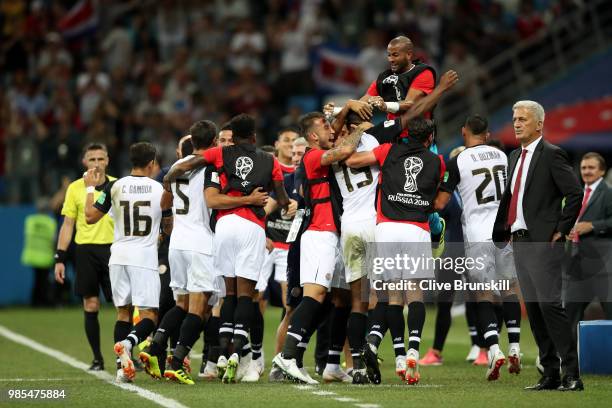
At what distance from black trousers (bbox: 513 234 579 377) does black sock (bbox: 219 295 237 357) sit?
2.73 meters

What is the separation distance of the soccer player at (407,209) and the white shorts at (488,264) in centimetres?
147

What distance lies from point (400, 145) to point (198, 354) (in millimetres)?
4930

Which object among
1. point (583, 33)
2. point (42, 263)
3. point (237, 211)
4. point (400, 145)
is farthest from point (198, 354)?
point (583, 33)

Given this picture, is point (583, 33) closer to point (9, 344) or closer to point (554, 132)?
point (554, 132)

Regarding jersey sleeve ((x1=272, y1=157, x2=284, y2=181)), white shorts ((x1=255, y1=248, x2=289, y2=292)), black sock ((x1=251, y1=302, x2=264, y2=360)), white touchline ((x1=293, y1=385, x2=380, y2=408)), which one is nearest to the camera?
white touchline ((x1=293, y1=385, x2=380, y2=408))

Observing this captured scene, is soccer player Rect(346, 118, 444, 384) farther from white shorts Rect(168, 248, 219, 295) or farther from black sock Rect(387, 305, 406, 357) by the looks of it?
white shorts Rect(168, 248, 219, 295)

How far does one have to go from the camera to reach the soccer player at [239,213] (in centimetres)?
1143

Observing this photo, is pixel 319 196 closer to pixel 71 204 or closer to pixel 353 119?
pixel 353 119

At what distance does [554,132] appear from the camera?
21266mm

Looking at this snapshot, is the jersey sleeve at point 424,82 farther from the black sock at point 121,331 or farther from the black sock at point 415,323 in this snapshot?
the black sock at point 121,331

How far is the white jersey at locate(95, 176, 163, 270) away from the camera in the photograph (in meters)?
11.8

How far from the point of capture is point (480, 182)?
12547 millimetres

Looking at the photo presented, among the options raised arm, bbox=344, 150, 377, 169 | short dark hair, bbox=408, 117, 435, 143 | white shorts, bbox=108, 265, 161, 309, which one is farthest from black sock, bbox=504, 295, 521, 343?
white shorts, bbox=108, 265, 161, 309

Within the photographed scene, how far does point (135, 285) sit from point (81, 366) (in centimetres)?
209
